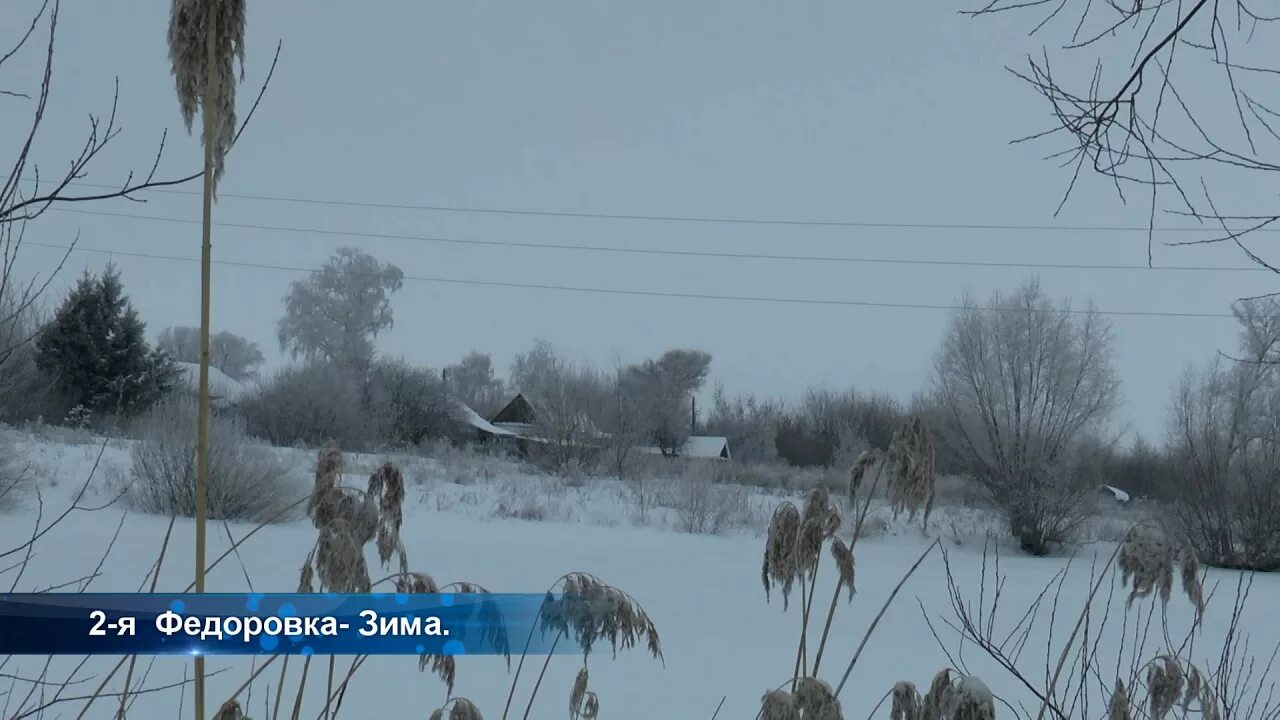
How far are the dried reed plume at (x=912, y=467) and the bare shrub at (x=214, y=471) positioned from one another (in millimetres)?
9732

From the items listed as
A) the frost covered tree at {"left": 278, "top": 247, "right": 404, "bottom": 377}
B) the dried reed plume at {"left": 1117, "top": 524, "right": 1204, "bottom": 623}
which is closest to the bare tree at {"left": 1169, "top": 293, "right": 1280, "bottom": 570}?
the dried reed plume at {"left": 1117, "top": 524, "right": 1204, "bottom": 623}

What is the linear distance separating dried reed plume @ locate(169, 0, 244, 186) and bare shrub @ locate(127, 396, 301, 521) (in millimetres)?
9883

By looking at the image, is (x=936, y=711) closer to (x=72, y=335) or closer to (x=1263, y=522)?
(x=1263, y=522)

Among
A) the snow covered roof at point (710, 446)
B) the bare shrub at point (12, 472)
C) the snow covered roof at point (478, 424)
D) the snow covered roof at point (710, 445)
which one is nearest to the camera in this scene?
the bare shrub at point (12, 472)

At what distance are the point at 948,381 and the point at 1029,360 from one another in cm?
127

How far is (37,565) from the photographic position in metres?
7.61

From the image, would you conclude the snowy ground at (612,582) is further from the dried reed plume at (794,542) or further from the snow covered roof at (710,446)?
the snow covered roof at (710,446)

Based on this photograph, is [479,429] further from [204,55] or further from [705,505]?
[204,55]

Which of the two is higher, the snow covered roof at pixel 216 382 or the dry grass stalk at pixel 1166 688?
the snow covered roof at pixel 216 382

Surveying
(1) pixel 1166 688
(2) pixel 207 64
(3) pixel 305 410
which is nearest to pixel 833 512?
(1) pixel 1166 688

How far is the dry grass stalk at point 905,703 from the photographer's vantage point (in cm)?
134

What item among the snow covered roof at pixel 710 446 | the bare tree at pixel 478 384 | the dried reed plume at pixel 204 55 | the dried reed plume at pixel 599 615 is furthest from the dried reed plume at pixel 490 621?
the bare tree at pixel 478 384

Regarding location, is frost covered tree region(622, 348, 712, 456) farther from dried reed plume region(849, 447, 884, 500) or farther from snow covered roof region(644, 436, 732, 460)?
dried reed plume region(849, 447, 884, 500)

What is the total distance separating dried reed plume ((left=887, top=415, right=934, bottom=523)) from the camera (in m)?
1.31
